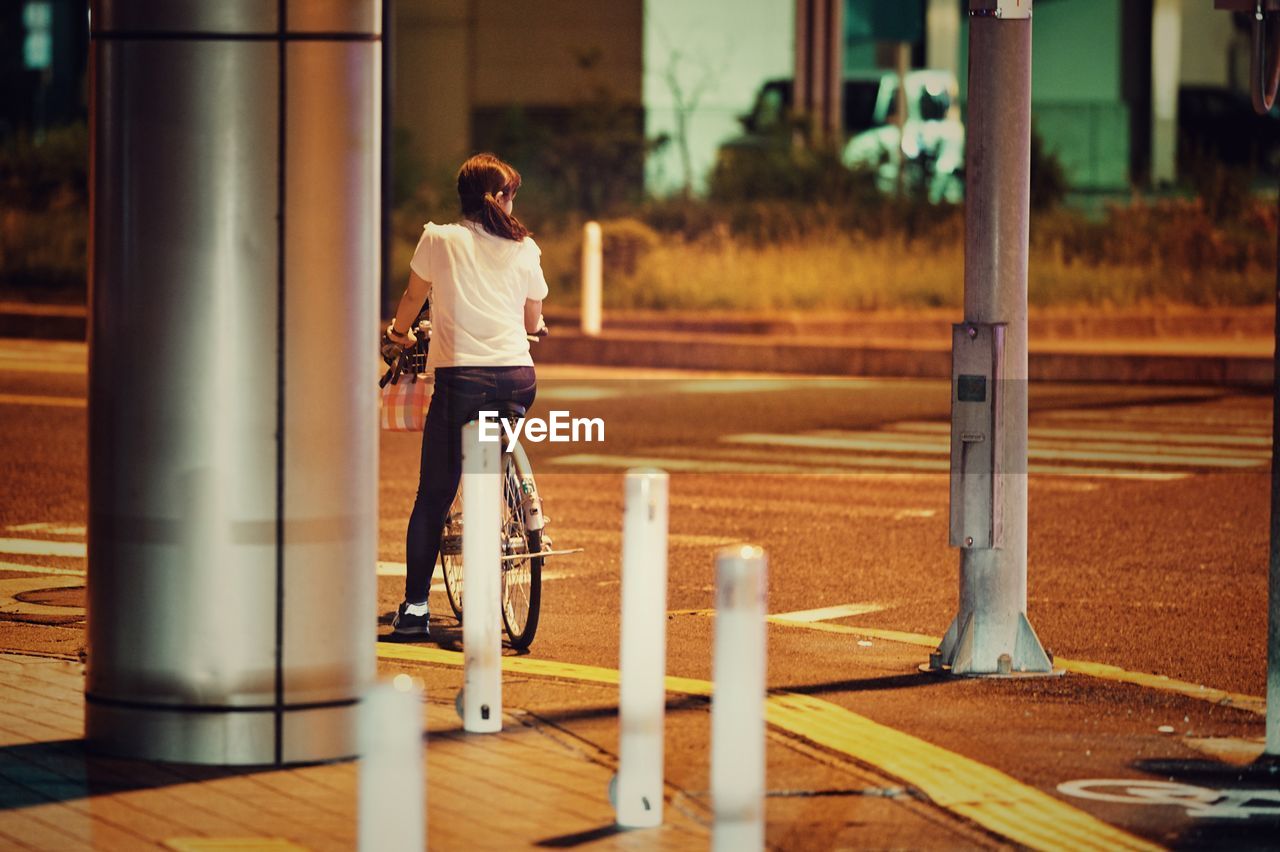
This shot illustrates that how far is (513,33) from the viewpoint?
123 feet

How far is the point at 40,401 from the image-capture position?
17750 millimetres

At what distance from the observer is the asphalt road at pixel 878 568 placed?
6.88 metres

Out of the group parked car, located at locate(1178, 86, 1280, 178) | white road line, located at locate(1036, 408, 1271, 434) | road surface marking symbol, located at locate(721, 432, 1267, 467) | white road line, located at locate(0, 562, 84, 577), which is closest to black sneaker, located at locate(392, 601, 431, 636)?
white road line, located at locate(0, 562, 84, 577)

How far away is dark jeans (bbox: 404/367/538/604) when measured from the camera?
858 cm

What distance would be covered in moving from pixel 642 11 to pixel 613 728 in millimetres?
30332

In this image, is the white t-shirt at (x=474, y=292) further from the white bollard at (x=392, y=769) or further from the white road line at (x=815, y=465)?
the white road line at (x=815, y=465)

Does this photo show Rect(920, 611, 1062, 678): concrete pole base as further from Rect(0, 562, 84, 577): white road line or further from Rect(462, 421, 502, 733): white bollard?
Rect(0, 562, 84, 577): white road line

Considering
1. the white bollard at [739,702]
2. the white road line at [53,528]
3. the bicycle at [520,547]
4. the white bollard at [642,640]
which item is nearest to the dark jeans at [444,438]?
the bicycle at [520,547]

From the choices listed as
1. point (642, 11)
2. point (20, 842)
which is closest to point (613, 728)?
point (20, 842)

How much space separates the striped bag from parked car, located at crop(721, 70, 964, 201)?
2138 cm

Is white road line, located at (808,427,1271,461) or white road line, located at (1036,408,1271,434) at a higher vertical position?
white road line, located at (1036,408,1271,434)

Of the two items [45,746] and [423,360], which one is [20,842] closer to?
[45,746]

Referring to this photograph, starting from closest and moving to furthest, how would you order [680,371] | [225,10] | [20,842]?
[20,842] < [225,10] < [680,371]

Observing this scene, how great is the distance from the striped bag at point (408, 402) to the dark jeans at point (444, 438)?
11 centimetres
